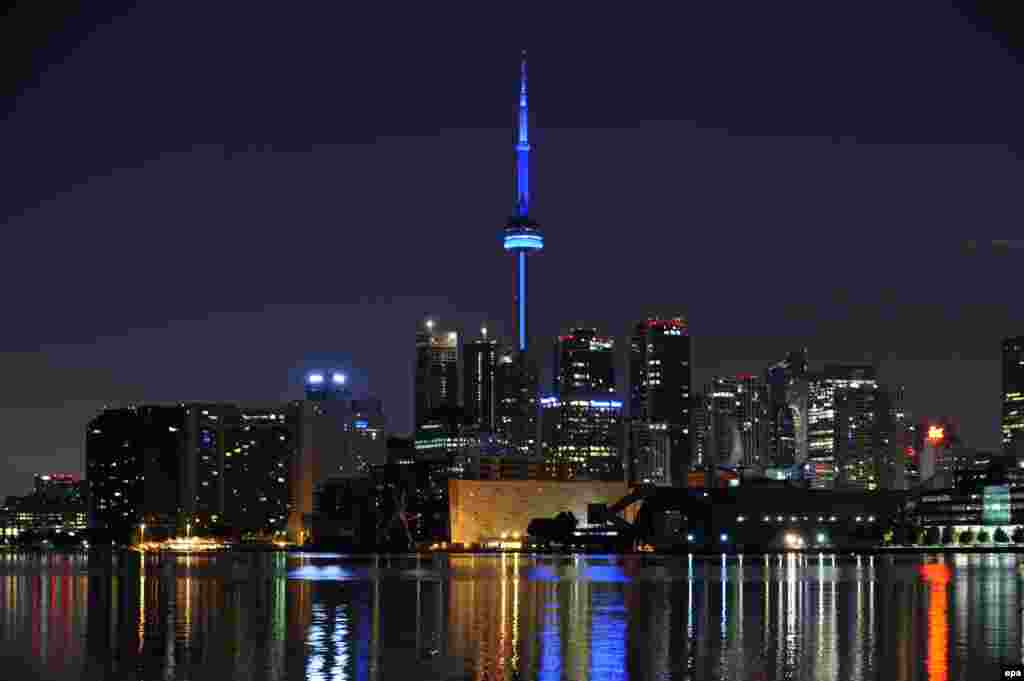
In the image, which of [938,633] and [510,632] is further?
[510,632]

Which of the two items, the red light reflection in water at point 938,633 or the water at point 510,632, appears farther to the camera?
the water at point 510,632

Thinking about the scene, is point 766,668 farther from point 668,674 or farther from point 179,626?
point 179,626

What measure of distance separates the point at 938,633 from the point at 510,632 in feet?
48.6

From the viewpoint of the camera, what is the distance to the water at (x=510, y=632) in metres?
43.9

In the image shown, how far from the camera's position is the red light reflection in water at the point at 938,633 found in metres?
43.3

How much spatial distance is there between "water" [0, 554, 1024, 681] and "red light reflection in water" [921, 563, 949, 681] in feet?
0.34

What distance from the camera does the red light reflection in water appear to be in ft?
142

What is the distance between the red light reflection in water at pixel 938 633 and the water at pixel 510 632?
0.34 feet

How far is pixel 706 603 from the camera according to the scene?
77500mm

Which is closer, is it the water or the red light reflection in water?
the red light reflection in water

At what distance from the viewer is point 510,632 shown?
56.6 m

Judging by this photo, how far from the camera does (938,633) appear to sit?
56062 millimetres

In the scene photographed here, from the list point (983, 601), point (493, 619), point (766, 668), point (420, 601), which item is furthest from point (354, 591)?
point (766, 668)

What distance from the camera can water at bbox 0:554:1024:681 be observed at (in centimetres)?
4388
